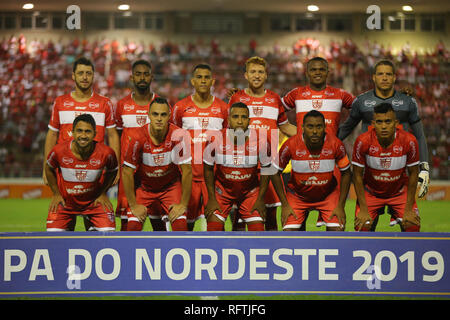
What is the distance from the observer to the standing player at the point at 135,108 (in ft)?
18.6

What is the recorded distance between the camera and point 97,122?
5.75 m

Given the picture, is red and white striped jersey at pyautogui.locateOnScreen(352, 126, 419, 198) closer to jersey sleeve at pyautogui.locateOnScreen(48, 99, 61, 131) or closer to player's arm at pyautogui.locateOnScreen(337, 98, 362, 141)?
player's arm at pyautogui.locateOnScreen(337, 98, 362, 141)

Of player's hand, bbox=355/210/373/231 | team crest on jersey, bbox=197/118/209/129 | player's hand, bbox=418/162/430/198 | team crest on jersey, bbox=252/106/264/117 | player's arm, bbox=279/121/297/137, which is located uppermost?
team crest on jersey, bbox=252/106/264/117

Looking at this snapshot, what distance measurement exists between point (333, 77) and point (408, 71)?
2.31 m

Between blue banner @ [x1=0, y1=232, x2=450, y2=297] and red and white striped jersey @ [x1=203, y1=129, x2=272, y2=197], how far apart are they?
130cm

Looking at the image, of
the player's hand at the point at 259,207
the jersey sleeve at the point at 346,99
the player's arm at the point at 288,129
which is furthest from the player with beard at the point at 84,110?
the jersey sleeve at the point at 346,99

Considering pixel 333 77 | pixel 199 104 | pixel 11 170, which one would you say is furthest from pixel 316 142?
pixel 333 77

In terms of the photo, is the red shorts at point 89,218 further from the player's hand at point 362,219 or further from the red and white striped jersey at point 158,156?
the player's hand at point 362,219

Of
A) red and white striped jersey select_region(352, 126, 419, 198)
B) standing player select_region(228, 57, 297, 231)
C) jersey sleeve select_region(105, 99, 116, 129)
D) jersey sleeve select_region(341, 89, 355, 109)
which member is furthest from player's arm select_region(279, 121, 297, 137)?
jersey sleeve select_region(105, 99, 116, 129)

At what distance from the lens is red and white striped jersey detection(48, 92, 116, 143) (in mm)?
5742

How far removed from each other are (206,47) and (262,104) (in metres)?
16.5

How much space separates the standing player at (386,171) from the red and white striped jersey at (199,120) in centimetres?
125

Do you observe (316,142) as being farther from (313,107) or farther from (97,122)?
(97,122)

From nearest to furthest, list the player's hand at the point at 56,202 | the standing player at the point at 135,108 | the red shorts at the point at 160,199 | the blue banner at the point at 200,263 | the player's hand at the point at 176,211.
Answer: the blue banner at the point at 200,263
the player's hand at the point at 176,211
the player's hand at the point at 56,202
the red shorts at the point at 160,199
the standing player at the point at 135,108
